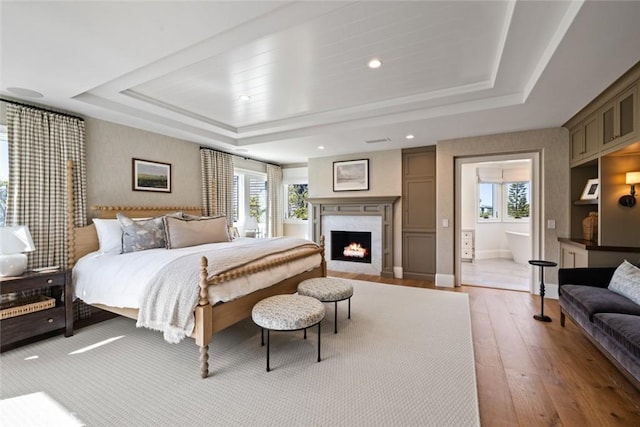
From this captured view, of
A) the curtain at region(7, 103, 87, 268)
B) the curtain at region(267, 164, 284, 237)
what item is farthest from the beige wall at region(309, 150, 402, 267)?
the curtain at region(7, 103, 87, 268)

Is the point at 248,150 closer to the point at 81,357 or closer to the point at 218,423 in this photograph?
the point at 81,357

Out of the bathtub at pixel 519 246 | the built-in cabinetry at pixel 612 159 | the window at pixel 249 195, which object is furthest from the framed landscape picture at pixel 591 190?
the window at pixel 249 195

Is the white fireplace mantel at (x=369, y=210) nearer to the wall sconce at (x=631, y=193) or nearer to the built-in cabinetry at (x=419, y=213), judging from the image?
the built-in cabinetry at (x=419, y=213)

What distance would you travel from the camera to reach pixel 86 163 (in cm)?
349

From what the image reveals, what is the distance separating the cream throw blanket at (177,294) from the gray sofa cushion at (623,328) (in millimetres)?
2746

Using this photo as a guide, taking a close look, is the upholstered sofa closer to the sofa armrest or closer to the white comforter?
the sofa armrest

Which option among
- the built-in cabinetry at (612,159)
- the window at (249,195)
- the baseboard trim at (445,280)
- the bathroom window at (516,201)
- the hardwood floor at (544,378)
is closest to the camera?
the hardwood floor at (544,378)

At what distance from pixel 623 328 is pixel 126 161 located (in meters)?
5.35

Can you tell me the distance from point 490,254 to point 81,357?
802 cm

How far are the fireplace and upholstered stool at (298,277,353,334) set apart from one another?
2669mm

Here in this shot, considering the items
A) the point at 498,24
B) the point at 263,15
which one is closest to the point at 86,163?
the point at 263,15

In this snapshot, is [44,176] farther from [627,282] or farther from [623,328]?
[627,282]

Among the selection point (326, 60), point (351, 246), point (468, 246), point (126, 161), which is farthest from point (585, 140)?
point (126, 161)

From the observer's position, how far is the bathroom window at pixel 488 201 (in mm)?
7332
